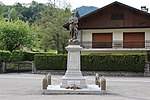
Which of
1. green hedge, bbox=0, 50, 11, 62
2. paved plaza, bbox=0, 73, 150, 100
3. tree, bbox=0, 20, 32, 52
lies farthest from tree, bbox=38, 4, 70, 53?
paved plaza, bbox=0, 73, 150, 100

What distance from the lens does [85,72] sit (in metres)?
36.2

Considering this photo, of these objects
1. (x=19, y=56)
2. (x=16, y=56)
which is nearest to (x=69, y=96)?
(x=16, y=56)

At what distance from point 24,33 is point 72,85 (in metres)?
31.3

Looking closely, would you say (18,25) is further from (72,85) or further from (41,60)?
(72,85)

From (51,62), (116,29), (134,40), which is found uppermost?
(116,29)

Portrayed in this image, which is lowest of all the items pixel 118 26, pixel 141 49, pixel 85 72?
pixel 85 72

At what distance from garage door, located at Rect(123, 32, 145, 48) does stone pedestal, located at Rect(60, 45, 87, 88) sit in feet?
79.3

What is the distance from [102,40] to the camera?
1692 inches

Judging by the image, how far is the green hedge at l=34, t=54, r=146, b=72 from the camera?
115 feet

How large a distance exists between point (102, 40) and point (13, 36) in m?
12.6

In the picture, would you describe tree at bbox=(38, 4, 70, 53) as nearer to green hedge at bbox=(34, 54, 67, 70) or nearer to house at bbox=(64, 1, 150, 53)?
house at bbox=(64, 1, 150, 53)

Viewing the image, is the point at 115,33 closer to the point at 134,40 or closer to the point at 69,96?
the point at 134,40

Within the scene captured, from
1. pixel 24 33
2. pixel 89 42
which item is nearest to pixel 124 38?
pixel 89 42

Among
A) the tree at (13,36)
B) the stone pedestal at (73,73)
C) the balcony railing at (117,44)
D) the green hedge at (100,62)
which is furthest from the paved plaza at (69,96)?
the tree at (13,36)
